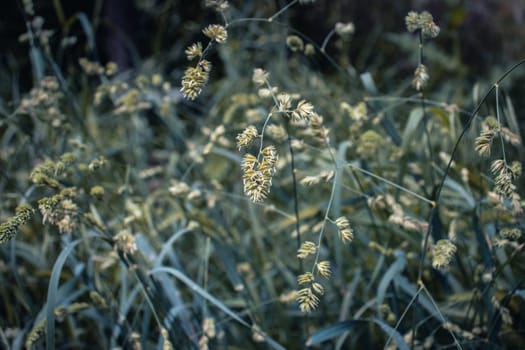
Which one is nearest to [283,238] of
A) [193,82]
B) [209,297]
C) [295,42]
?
[209,297]

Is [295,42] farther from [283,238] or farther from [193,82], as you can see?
[283,238]

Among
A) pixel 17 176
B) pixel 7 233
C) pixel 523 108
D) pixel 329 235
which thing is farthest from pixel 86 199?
pixel 523 108

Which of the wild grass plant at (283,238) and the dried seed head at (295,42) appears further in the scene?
the dried seed head at (295,42)

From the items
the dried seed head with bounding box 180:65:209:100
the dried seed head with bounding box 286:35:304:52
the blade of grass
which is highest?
the dried seed head with bounding box 286:35:304:52

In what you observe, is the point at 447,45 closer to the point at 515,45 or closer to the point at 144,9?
the point at 515,45

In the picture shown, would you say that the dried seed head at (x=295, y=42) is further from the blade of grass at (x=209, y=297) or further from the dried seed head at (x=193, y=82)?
the blade of grass at (x=209, y=297)

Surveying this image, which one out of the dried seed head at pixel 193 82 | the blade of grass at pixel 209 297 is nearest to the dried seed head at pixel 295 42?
the dried seed head at pixel 193 82

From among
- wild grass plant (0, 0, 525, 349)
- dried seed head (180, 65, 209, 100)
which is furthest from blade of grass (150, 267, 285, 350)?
dried seed head (180, 65, 209, 100)

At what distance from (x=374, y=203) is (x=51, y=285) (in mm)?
749

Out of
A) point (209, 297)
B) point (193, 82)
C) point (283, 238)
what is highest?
point (193, 82)

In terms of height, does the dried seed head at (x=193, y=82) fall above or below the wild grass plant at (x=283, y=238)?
above

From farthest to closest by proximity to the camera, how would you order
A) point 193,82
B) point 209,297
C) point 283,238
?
point 283,238 → point 209,297 → point 193,82

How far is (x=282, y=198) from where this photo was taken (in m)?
1.81

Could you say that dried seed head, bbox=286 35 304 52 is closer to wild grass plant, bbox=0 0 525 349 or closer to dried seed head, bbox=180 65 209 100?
wild grass plant, bbox=0 0 525 349
